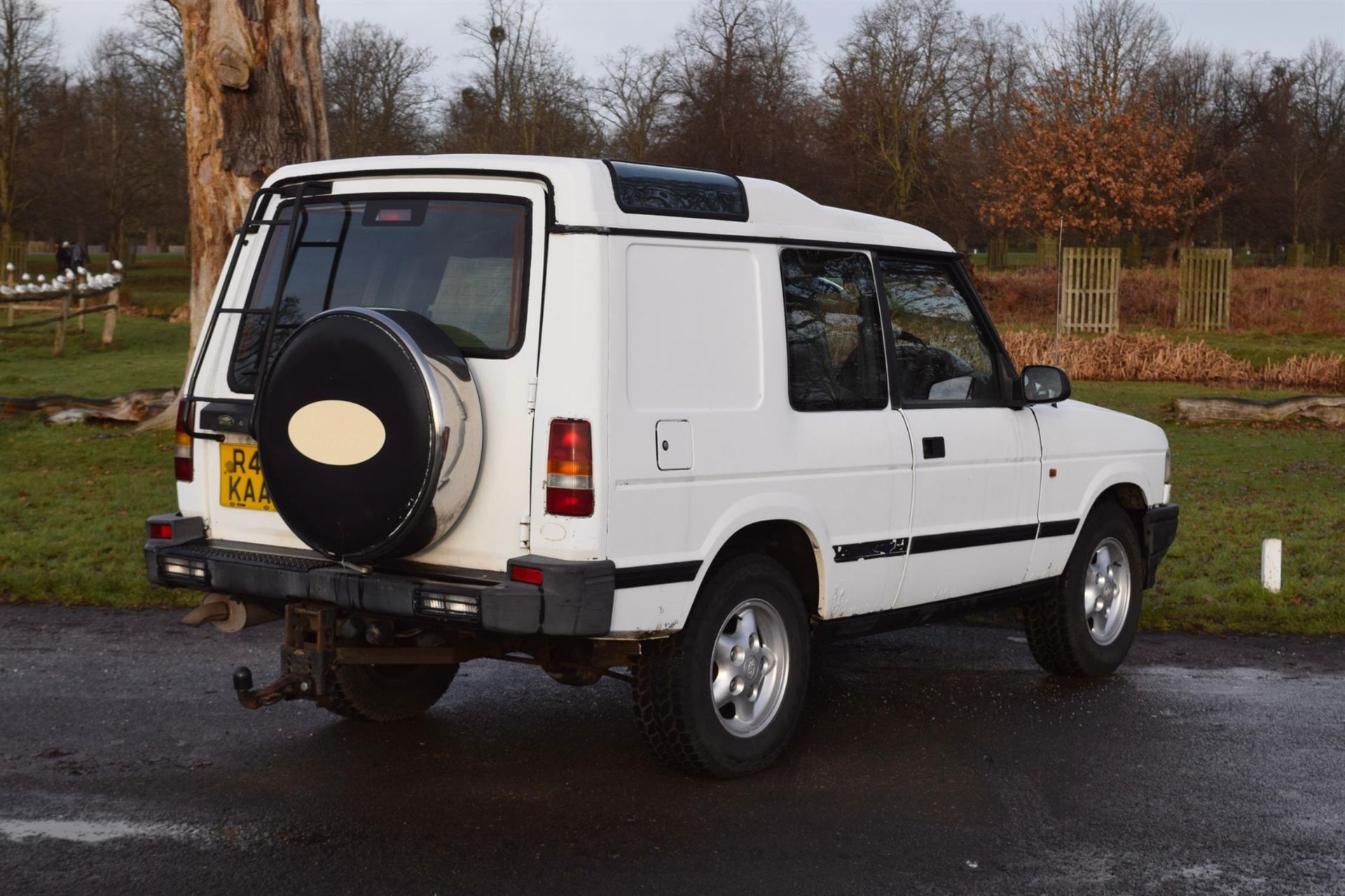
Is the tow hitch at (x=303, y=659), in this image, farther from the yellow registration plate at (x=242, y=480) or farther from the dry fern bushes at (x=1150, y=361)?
the dry fern bushes at (x=1150, y=361)

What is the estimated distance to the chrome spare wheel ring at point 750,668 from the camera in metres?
5.50

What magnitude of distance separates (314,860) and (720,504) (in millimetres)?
1782

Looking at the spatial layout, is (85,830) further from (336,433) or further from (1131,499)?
(1131,499)

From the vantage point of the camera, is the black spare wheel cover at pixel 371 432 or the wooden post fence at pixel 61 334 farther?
the wooden post fence at pixel 61 334

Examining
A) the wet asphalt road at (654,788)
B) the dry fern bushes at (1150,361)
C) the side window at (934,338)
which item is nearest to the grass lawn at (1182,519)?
the wet asphalt road at (654,788)

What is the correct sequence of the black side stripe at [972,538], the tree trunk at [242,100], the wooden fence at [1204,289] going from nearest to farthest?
the black side stripe at [972,538], the tree trunk at [242,100], the wooden fence at [1204,289]

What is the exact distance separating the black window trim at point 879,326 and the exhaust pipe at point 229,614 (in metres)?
2.12

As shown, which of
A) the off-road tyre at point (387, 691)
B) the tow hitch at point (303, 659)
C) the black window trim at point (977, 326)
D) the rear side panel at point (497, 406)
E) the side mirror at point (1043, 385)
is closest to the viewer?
the rear side panel at point (497, 406)

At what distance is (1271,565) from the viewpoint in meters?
9.16

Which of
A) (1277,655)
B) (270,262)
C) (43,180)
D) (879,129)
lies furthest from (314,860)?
(43,180)

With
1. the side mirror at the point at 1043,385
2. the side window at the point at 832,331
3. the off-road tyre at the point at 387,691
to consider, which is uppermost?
the side window at the point at 832,331

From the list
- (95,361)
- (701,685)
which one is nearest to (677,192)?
(701,685)

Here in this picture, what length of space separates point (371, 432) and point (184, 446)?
48.4 inches

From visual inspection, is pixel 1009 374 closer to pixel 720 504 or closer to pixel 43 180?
pixel 720 504
